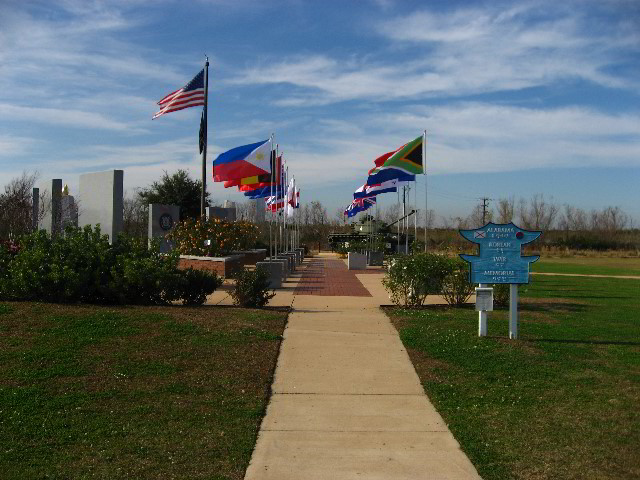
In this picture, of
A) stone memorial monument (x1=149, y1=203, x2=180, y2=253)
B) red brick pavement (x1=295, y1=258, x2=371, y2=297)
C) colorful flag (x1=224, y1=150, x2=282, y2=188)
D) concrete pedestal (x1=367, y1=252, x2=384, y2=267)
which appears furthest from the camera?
concrete pedestal (x1=367, y1=252, x2=384, y2=267)

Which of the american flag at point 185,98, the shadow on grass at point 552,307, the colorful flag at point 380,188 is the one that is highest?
the american flag at point 185,98

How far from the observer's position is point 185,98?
22859 millimetres

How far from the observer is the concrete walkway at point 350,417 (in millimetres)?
5309

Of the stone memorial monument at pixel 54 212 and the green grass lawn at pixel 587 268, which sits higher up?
the stone memorial monument at pixel 54 212

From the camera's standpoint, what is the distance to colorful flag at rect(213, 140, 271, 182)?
63.1ft

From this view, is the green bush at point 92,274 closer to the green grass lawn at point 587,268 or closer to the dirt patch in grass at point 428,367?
the dirt patch in grass at point 428,367

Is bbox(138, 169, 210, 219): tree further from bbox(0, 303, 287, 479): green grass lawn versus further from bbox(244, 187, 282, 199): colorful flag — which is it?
bbox(0, 303, 287, 479): green grass lawn

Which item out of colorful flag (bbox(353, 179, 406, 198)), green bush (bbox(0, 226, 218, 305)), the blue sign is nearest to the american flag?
colorful flag (bbox(353, 179, 406, 198))

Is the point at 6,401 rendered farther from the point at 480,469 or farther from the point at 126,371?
the point at 480,469

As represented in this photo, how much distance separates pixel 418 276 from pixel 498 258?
3.05 meters

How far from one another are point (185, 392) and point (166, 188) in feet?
121

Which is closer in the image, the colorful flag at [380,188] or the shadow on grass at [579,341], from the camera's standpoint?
the shadow on grass at [579,341]

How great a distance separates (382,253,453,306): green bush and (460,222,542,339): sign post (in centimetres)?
291

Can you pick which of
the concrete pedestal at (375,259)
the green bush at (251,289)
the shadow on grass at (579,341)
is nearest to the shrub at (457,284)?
the shadow on grass at (579,341)
